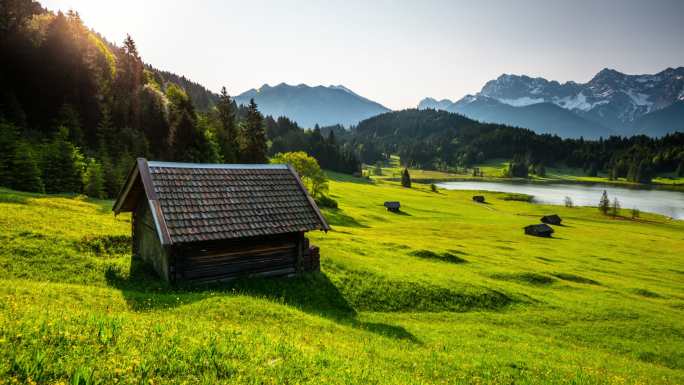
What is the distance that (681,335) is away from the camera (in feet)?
79.1

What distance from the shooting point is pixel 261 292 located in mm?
19859

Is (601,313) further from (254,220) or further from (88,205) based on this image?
(88,205)

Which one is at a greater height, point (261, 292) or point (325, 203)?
point (261, 292)

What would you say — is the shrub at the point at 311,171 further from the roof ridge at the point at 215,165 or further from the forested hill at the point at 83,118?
the roof ridge at the point at 215,165

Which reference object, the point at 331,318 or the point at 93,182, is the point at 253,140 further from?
the point at 331,318

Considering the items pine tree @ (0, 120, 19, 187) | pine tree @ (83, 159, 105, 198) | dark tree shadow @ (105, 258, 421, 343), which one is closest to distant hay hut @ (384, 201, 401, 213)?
pine tree @ (83, 159, 105, 198)

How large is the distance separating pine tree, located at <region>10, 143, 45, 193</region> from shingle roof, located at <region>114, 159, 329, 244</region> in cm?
2913

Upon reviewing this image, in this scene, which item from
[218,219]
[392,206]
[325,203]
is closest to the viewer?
[218,219]

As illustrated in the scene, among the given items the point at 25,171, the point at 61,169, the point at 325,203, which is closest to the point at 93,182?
the point at 61,169

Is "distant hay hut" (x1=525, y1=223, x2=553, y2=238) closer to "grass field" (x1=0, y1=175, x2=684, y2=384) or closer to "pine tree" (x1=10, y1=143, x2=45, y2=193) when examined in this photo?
"grass field" (x1=0, y1=175, x2=684, y2=384)

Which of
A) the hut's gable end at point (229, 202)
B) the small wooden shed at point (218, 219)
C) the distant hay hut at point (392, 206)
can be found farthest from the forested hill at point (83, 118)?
the hut's gable end at point (229, 202)

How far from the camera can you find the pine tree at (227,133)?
294ft

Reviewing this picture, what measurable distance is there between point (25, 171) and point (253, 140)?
166ft

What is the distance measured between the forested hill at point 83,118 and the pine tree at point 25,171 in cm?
9
